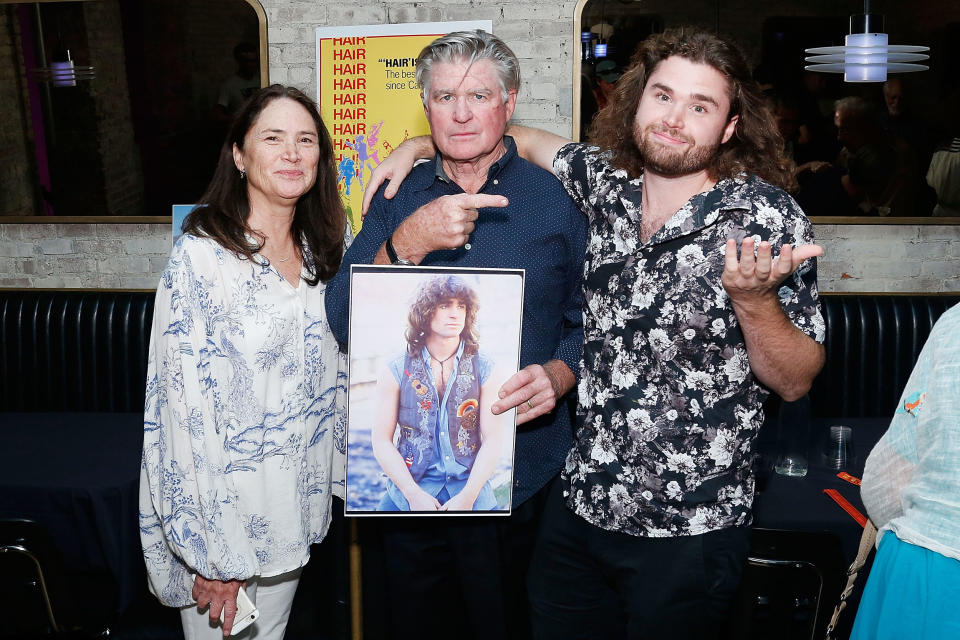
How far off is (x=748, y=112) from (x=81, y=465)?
231 centimetres

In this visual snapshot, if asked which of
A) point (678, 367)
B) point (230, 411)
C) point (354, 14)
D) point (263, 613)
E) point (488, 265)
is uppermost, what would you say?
point (354, 14)

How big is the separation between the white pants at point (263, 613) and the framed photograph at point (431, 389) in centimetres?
39

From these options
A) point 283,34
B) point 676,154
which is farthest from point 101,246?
point 676,154

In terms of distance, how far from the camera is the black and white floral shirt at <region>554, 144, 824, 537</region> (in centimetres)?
163

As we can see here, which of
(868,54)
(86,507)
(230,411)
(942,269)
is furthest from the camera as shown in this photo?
(942,269)

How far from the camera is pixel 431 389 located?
1.69m

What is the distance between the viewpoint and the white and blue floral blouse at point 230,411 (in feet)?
5.69

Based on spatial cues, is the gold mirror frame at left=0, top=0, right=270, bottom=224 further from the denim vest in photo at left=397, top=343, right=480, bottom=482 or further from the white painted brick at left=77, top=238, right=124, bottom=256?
the denim vest in photo at left=397, top=343, right=480, bottom=482

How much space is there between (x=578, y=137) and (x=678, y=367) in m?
2.42

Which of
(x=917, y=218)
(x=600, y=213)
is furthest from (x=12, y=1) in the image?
(x=917, y=218)

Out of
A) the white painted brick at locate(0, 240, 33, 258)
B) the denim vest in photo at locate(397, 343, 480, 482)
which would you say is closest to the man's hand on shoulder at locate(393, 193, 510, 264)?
the denim vest in photo at locate(397, 343, 480, 482)

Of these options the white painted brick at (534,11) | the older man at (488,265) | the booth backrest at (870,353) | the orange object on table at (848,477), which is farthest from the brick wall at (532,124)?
the older man at (488,265)

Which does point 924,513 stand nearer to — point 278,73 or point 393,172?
point 393,172

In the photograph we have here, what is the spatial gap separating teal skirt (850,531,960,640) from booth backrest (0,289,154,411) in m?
3.45
